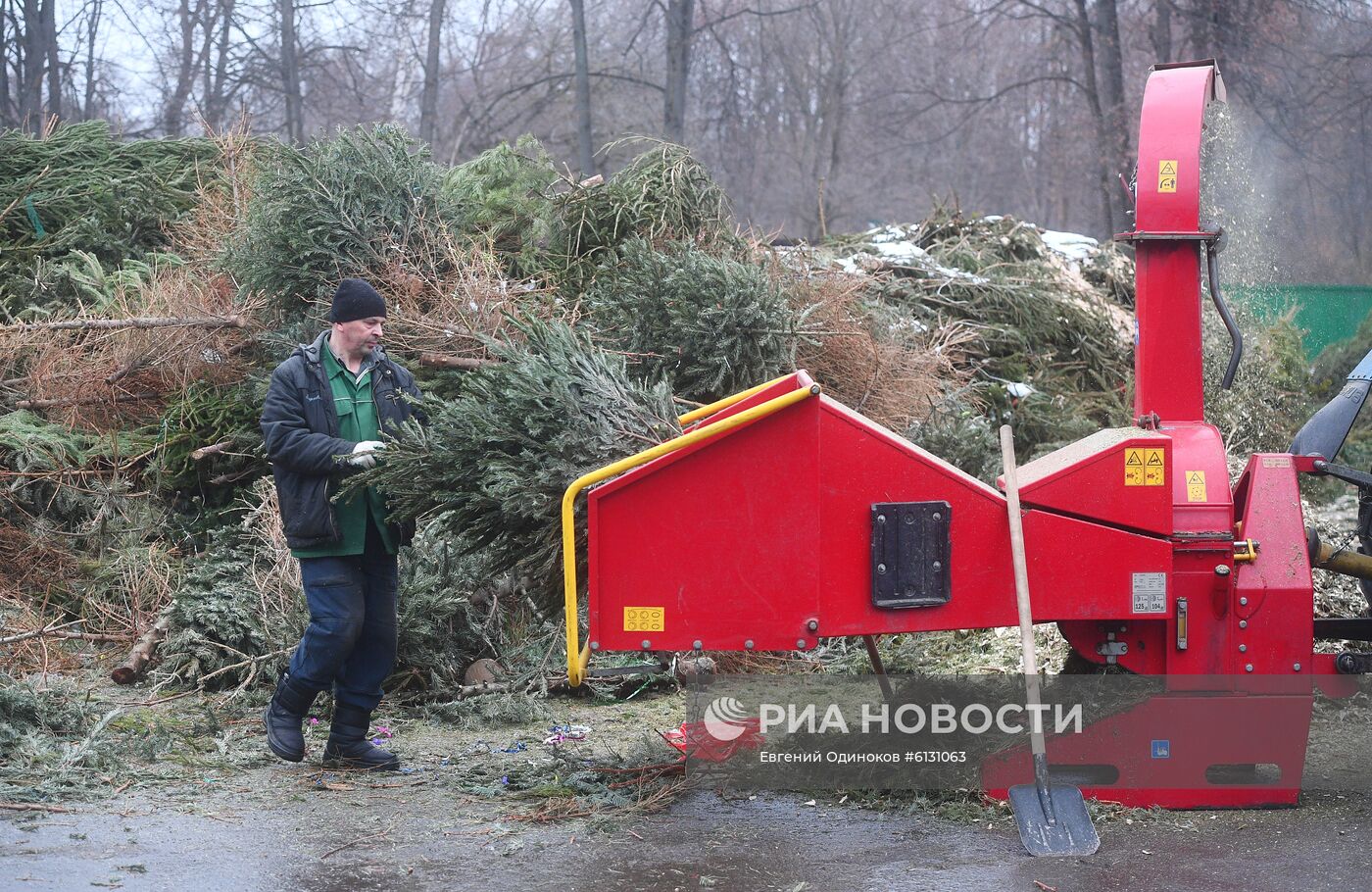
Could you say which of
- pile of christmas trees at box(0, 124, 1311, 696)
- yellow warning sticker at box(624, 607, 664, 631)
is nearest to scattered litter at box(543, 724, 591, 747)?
pile of christmas trees at box(0, 124, 1311, 696)

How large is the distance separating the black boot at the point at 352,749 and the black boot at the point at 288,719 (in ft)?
0.37

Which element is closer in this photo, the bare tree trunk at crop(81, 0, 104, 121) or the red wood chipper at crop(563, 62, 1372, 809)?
the red wood chipper at crop(563, 62, 1372, 809)

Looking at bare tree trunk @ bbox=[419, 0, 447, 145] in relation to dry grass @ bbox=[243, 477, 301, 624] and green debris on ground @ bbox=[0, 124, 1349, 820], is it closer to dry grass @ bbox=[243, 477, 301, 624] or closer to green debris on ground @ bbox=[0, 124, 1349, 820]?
green debris on ground @ bbox=[0, 124, 1349, 820]

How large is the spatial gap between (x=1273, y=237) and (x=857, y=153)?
2537 cm

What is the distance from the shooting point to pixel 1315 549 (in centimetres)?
453

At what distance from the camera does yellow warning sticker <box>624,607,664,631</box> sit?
12.7 feet

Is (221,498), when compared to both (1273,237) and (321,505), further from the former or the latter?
(1273,237)

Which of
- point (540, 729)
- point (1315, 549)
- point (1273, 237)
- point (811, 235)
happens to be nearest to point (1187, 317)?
point (1315, 549)

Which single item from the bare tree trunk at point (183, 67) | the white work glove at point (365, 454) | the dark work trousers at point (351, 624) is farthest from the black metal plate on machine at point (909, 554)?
the bare tree trunk at point (183, 67)

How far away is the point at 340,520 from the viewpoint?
4.60m

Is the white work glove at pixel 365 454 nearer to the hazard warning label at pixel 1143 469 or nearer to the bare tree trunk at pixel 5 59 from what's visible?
the hazard warning label at pixel 1143 469

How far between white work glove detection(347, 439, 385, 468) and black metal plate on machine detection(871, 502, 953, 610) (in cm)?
175

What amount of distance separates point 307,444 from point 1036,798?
270 cm

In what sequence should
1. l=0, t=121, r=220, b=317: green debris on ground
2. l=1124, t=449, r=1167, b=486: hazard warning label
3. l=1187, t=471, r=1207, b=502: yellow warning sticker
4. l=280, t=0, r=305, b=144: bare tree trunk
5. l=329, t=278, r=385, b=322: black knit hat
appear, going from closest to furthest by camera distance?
l=1124, t=449, r=1167, b=486: hazard warning label < l=1187, t=471, r=1207, b=502: yellow warning sticker < l=329, t=278, r=385, b=322: black knit hat < l=0, t=121, r=220, b=317: green debris on ground < l=280, t=0, r=305, b=144: bare tree trunk
